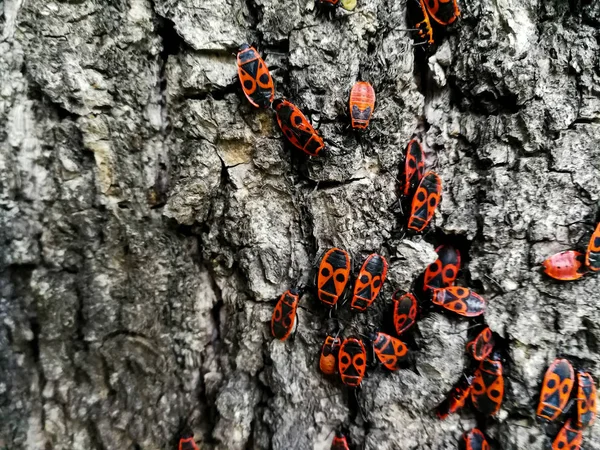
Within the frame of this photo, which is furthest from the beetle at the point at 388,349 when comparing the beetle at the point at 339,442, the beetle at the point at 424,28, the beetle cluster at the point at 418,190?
the beetle at the point at 424,28

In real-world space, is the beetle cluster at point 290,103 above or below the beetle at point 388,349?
above

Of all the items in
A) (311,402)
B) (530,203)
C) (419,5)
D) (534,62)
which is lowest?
A: (311,402)

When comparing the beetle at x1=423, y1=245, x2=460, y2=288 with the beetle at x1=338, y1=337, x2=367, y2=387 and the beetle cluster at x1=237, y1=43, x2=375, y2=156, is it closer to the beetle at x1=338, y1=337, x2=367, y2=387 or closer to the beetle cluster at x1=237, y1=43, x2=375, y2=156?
the beetle at x1=338, y1=337, x2=367, y2=387

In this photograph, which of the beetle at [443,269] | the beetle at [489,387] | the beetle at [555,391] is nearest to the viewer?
the beetle at [555,391]

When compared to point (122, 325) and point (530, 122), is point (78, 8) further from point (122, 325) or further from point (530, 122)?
point (530, 122)

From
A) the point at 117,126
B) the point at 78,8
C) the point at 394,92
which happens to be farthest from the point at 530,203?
the point at 78,8

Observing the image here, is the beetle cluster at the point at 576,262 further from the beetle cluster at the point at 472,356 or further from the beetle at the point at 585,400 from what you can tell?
the beetle at the point at 585,400

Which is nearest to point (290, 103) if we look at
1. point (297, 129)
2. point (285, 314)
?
point (297, 129)
